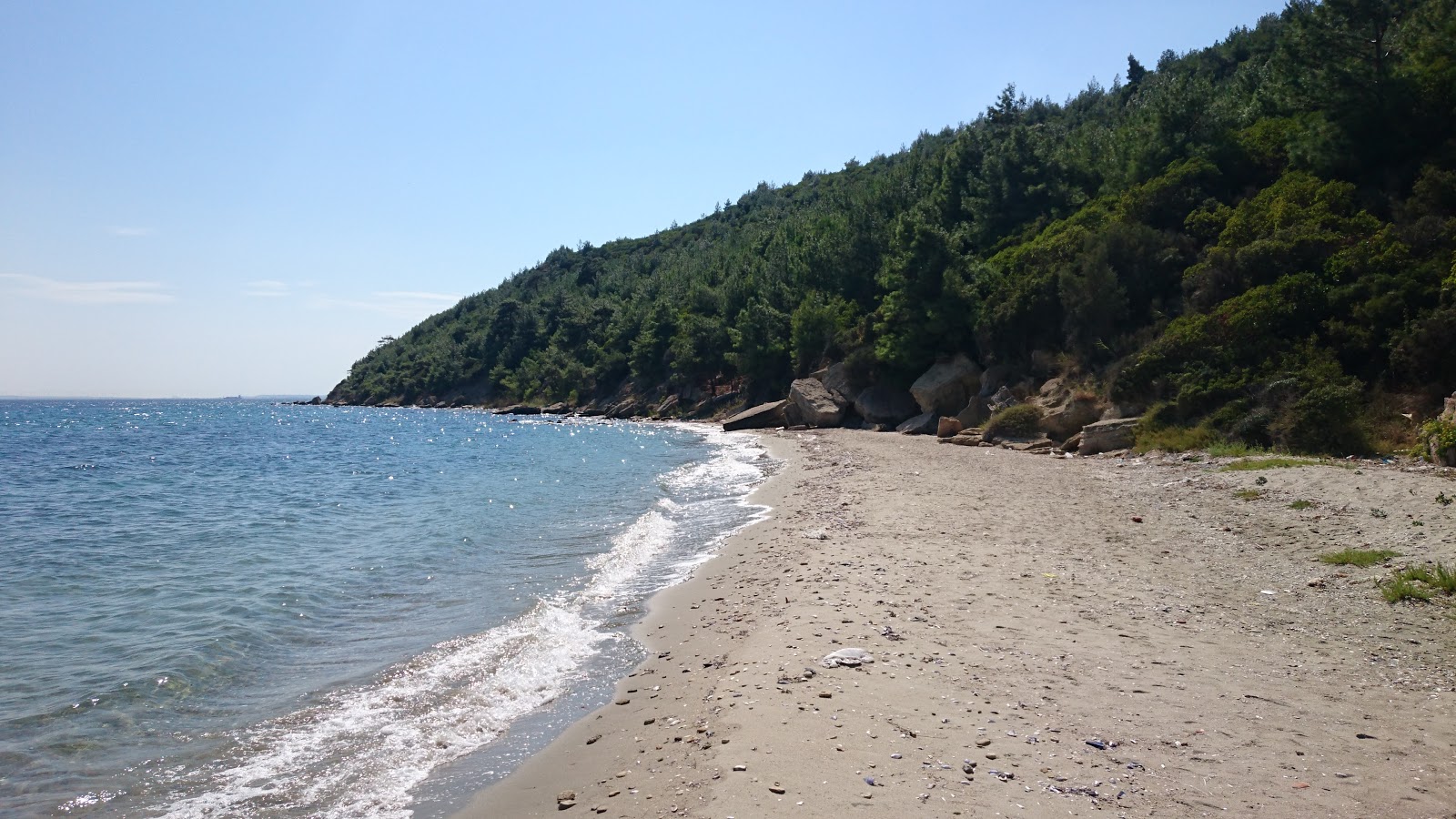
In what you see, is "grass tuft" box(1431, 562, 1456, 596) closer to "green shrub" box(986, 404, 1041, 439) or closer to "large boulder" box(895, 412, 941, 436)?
"green shrub" box(986, 404, 1041, 439)

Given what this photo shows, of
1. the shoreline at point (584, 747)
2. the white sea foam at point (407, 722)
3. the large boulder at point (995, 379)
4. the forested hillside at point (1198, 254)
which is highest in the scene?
the forested hillside at point (1198, 254)

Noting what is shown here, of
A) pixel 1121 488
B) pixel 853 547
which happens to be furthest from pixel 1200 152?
pixel 853 547

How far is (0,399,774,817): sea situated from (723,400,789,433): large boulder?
92.1 ft

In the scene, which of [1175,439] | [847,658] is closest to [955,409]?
[1175,439]

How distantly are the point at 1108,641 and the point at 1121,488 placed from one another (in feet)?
40.0

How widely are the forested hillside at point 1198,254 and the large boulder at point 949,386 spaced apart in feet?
4.64

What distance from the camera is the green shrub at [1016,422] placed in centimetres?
3300

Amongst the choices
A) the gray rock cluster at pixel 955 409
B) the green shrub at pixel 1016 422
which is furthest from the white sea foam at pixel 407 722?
the green shrub at pixel 1016 422

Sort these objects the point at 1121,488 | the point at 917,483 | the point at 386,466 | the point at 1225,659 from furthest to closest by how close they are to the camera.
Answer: the point at 386,466, the point at 917,483, the point at 1121,488, the point at 1225,659

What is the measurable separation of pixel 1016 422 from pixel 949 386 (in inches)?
392

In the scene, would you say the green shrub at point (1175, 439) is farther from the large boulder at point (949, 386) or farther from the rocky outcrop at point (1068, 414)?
the large boulder at point (949, 386)

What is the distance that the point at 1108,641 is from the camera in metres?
8.26

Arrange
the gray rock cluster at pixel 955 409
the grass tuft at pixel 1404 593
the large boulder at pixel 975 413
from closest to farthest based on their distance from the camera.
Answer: the grass tuft at pixel 1404 593
the gray rock cluster at pixel 955 409
the large boulder at pixel 975 413

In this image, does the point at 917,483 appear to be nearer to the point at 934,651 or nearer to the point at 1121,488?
the point at 1121,488
